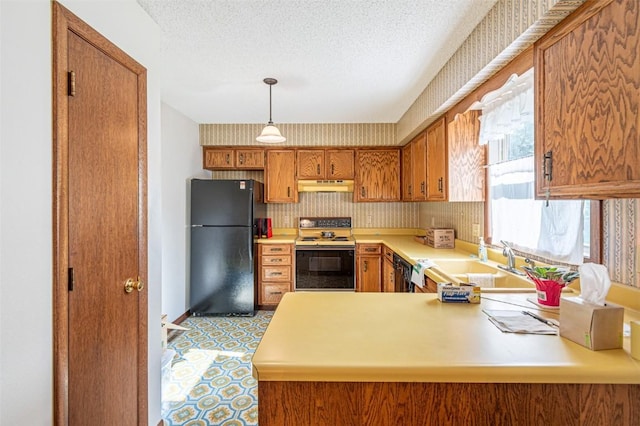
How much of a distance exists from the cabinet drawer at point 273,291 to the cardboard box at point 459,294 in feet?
9.06

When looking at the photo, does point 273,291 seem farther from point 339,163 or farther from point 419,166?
point 419,166

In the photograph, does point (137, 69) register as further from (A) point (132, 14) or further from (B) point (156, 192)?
(B) point (156, 192)

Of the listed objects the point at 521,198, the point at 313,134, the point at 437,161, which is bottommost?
the point at 521,198

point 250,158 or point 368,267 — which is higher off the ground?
point 250,158

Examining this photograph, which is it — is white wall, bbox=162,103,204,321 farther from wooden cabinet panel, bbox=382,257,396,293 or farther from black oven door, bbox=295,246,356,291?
wooden cabinet panel, bbox=382,257,396,293

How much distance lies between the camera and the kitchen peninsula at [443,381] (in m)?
0.86

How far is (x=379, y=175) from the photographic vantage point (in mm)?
4207

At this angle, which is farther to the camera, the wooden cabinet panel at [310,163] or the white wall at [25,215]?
the wooden cabinet panel at [310,163]

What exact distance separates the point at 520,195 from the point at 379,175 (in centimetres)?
210

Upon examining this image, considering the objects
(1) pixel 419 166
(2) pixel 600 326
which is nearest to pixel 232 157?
(1) pixel 419 166

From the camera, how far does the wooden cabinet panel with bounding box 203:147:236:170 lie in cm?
418

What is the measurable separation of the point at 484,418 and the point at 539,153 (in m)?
1.07

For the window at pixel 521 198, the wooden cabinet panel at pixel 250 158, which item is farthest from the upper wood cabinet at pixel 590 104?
the wooden cabinet panel at pixel 250 158

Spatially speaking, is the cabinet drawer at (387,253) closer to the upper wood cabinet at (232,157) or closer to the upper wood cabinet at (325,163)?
the upper wood cabinet at (325,163)
